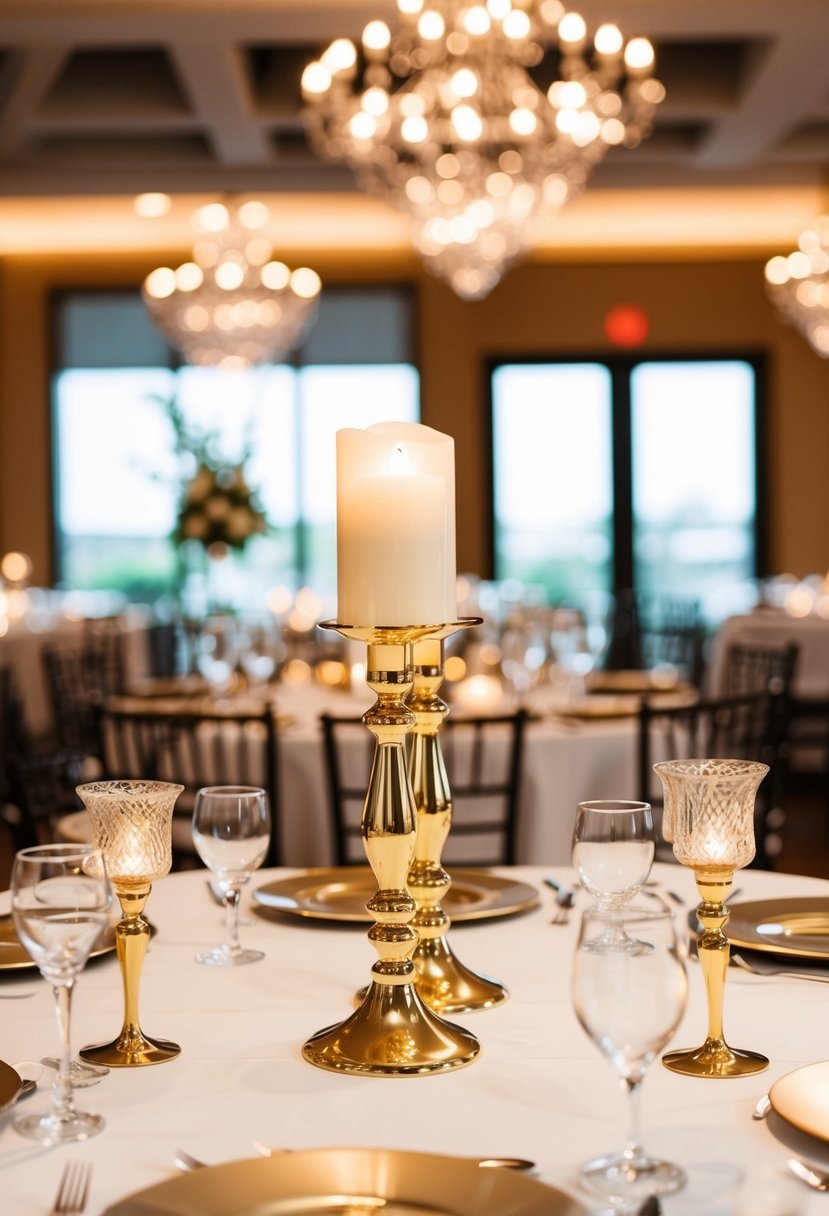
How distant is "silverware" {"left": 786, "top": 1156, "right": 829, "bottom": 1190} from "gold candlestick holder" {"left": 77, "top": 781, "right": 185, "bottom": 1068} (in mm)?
530

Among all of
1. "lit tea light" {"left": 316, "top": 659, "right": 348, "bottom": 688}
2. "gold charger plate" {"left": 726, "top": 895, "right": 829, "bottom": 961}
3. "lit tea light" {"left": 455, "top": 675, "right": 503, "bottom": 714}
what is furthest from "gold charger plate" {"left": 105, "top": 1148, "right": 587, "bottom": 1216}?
"lit tea light" {"left": 316, "top": 659, "right": 348, "bottom": 688}

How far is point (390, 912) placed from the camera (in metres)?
1.25

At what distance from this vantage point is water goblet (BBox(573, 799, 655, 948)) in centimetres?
133

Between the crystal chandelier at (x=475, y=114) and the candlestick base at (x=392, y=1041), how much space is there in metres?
4.33

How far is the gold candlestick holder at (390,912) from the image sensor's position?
1.23 metres

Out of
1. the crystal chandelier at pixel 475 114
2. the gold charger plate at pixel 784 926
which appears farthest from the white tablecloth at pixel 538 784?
the crystal chandelier at pixel 475 114

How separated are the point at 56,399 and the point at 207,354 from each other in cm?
276

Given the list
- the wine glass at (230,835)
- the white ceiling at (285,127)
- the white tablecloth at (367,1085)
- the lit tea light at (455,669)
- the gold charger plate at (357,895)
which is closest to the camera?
the white tablecloth at (367,1085)

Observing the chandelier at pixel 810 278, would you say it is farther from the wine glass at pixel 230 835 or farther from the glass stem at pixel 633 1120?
the glass stem at pixel 633 1120

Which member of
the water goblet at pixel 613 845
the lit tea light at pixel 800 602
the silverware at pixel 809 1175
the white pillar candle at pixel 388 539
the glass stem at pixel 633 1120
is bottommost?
the silverware at pixel 809 1175

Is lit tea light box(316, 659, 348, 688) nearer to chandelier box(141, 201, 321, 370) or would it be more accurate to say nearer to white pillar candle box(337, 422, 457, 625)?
white pillar candle box(337, 422, 457, 625)

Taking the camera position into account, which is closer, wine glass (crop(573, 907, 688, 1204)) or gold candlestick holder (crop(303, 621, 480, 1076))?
wine glass (crop(573, 907, 688, 1204))

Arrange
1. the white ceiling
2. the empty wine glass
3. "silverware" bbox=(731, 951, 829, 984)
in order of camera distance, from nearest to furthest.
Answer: "silverware" bbox=(731, 951, 829, 984)
the empty wine glass
the white ceiling

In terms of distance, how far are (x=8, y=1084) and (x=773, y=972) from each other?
0.76 meters
